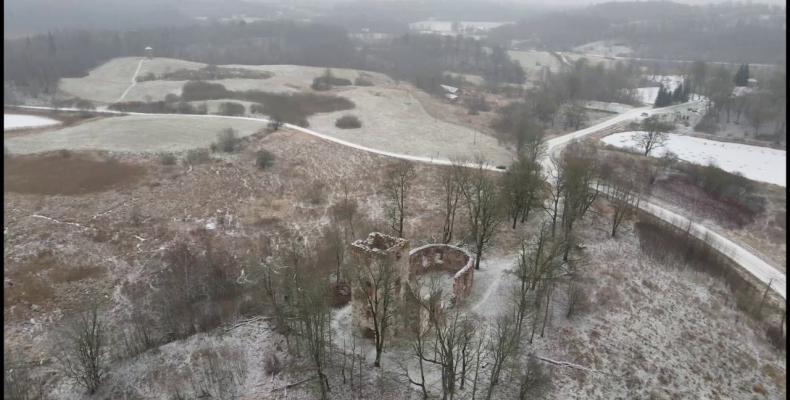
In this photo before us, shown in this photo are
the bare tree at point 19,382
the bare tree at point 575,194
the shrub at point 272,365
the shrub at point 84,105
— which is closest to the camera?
the bare tree at point 19,382

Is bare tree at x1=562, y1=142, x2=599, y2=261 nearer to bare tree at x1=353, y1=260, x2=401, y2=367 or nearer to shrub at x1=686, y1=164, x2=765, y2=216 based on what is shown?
bare tree at x1=353, y1=260, x2=401, y2=367

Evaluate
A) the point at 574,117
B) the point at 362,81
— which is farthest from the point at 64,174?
the point at 362,81

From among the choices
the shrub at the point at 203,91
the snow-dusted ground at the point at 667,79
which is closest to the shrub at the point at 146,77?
the shrub at the point at 203,91

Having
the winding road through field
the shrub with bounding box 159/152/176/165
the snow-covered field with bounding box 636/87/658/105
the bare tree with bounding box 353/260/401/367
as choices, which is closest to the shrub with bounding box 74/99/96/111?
the winding road through field

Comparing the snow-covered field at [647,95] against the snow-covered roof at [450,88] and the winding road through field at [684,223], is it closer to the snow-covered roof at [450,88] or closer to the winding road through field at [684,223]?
the winding road through field at [684,223]

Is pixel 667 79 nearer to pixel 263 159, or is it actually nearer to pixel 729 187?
pixel 729 187

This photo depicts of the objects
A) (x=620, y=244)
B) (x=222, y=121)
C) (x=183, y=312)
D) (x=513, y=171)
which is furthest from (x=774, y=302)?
(x=222, y=121)
